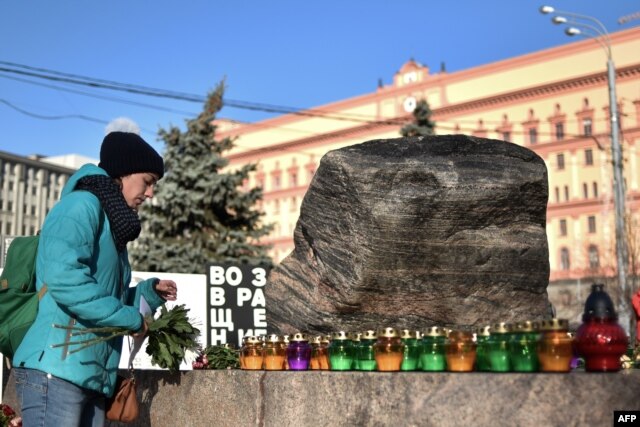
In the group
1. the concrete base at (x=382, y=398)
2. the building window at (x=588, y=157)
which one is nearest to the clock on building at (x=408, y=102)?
the building window at (x=588, y=157)

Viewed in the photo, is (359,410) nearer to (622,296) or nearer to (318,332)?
(318,332)

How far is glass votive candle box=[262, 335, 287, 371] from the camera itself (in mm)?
4875

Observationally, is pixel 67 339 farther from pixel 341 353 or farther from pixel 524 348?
pixel 524 348

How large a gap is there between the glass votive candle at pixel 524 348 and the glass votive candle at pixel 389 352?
0.63m

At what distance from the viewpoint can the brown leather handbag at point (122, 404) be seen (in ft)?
12.1

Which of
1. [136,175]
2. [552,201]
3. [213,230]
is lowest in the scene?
[136,175]

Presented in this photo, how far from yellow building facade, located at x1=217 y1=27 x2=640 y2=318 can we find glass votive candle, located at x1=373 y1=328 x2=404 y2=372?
42.7 metres

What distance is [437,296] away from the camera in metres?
5.45

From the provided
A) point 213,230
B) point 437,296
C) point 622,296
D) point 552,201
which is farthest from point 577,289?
point 437,296

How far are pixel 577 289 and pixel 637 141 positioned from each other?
11.4 metres

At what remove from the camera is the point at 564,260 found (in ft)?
176

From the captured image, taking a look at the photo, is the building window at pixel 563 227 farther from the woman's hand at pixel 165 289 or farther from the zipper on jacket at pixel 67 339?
the zipper on jacket at pixel 67 339

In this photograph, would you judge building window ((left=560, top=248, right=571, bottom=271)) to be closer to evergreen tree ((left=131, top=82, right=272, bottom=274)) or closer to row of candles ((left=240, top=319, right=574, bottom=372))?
evergreen tree ((left=131, top=82, right=272, bottom=274))

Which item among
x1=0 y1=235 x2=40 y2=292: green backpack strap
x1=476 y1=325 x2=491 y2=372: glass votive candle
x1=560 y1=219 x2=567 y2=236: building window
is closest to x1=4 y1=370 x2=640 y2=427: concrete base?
x1=476 y1=325 x2=491 y2=372: glass votive candle
